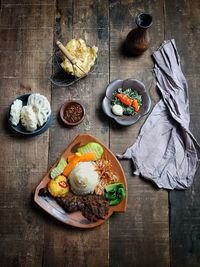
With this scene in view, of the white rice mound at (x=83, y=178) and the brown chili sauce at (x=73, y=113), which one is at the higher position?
the brown chili sauce at (x=73, y=113)

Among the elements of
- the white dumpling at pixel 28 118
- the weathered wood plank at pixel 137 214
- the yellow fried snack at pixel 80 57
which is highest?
the yellow fried snack at pixel 80 57

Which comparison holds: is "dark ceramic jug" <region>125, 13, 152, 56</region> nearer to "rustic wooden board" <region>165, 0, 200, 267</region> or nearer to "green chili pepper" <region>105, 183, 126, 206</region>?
"rustic wooden board" <region>165, 0, 200, 267</region>

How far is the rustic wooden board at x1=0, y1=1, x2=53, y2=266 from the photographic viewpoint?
281cm

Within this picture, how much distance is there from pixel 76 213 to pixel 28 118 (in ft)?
2.60

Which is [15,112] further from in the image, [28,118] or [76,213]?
[76,213]

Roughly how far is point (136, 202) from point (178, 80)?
104 centimetres

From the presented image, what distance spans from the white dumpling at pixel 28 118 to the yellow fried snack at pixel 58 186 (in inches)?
16.9

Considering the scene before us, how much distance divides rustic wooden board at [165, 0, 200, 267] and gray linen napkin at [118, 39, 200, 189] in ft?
0.25

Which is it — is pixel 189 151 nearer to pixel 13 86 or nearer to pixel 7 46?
pixel 13 86

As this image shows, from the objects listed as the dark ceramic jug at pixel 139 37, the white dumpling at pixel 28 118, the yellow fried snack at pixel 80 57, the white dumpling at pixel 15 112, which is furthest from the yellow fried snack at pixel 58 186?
the dark ceramic jug at pixel 139 37

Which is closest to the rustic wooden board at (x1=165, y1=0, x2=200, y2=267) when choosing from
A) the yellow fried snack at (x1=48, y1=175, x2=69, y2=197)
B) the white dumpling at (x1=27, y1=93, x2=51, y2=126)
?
the yellow fried snack at (x1=48, y1=175, x2=69, y2=197)

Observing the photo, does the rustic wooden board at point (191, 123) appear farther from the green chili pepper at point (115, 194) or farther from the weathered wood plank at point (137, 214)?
the green chili pepper at point (115, 194)

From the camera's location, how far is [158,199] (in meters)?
2.87

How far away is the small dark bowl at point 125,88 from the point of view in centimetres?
285
